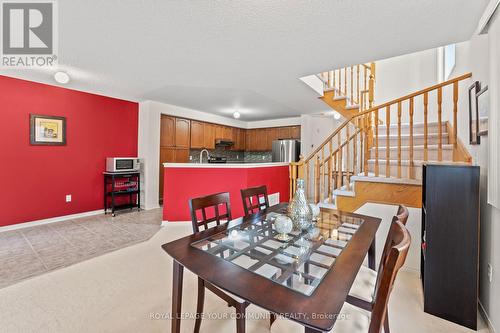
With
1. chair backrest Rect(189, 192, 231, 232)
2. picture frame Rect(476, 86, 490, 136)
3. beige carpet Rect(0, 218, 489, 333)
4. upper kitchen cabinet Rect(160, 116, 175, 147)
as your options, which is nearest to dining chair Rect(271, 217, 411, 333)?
beige carpet Rect(0, 218, 489, 333)

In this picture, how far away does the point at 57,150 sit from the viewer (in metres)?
3.94

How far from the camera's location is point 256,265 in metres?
1.06

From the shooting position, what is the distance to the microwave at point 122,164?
438 centimetres

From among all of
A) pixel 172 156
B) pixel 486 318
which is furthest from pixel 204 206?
pixel 172 156

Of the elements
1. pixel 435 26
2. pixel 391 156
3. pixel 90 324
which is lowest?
pixel 90 324

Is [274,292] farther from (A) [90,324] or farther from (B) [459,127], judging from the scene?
(B) [459,127]

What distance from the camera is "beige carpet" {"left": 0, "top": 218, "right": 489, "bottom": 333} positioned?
1594 mm

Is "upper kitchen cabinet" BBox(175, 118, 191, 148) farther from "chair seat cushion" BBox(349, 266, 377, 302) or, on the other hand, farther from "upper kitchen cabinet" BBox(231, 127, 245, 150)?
"chair seat cushion" BBox(349, 266, 377, 302)

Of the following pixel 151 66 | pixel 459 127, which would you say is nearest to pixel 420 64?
pixel 459 127

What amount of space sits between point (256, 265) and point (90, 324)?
1.46 meters

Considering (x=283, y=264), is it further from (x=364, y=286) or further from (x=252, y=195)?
(x=252, y=195)

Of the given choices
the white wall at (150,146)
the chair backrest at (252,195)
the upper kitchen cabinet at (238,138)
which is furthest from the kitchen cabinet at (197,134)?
the chair backrest at (252,195)

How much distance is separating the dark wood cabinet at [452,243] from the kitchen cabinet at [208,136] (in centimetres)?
503

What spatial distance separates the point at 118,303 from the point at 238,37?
2657 millimetres
